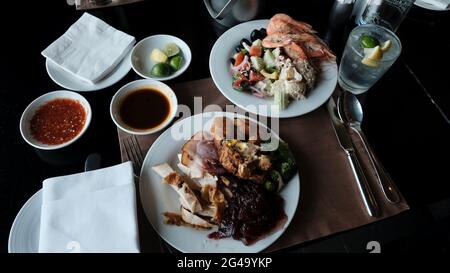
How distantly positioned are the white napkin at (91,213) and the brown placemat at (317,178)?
6.7 inches

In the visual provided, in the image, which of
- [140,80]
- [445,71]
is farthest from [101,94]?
[445,71]

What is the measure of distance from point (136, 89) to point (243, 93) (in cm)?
47

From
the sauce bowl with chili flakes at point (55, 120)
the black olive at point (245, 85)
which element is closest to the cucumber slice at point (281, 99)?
the black olive at point (245, 85)

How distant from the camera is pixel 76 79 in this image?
1427 mm

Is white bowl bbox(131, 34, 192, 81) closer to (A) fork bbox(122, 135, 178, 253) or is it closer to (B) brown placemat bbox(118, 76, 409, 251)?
(B) brown placemat bbox(118, 76, 409, 251)

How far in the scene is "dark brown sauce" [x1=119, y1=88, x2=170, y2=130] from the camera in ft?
4.35

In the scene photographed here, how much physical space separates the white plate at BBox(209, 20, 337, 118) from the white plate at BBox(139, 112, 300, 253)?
0.39ft

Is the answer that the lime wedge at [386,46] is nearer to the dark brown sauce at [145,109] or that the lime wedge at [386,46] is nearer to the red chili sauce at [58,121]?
the dark brown sauce at [145,109]

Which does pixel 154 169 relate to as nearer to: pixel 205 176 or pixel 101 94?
pixel 205 176

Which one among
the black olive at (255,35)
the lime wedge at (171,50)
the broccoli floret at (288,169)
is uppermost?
the black olive at (255,35)

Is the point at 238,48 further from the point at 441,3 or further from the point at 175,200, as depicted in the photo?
the point at 441,3

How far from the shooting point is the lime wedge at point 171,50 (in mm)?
1513

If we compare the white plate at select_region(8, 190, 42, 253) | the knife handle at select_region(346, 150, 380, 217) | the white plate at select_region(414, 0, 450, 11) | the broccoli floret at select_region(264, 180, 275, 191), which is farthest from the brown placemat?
the white plate at select_region(414, 0, 450, 11)
